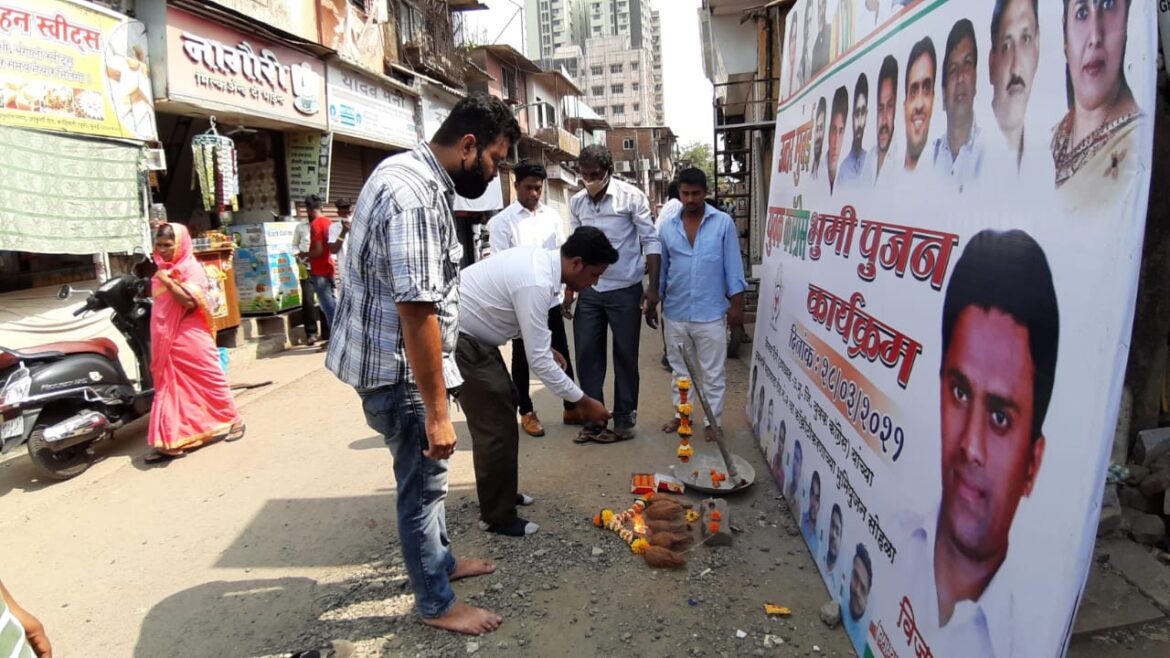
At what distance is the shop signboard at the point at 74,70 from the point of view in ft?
16.7

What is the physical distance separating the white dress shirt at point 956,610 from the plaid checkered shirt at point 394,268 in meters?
1.51

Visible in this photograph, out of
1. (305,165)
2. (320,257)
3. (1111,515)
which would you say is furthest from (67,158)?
(1111,515)

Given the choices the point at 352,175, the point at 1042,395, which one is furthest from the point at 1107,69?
the point at 352,175

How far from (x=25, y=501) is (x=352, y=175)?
883 cm

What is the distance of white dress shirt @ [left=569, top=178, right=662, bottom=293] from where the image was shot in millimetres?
4305

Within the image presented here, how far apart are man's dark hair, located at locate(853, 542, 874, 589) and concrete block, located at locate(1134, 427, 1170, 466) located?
1533 millimetres

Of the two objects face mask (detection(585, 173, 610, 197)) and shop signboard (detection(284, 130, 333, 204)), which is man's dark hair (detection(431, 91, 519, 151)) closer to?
face mask (detection(585, 173, 610, 197))

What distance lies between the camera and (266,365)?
7.47 meters

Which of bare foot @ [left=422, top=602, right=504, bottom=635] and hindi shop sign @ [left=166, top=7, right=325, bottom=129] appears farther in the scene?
hindi shop sign @ [left=166, top=7, right=325, bottom=129]

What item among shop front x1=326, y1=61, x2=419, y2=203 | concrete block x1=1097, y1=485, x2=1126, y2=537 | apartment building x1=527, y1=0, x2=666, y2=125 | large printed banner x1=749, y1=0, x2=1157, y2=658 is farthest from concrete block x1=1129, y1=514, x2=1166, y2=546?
apartment building x1=527, y1=0, x2=666, y2=125

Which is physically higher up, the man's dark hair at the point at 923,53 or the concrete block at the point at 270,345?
the man's dark hair at the point at 923,53

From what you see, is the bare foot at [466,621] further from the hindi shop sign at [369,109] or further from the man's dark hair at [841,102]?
the hindi shop sign at [369,109]

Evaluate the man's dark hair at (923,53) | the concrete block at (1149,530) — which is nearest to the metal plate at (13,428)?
the man's dark hair at (923,53)

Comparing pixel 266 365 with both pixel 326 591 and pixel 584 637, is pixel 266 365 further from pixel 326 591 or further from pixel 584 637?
pixel 584 637
